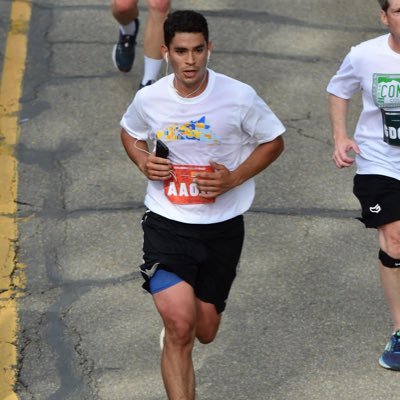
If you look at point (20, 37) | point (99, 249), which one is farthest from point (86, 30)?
point (99, 249)

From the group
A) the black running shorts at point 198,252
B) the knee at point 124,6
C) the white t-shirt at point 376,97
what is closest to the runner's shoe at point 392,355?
the white t-shirt at point 376,97

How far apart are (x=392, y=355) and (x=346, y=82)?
1.37 metres

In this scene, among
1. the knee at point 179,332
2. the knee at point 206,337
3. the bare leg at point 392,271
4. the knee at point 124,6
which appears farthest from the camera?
the knee at point 124,6

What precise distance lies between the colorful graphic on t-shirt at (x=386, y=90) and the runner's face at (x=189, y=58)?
0.92 m

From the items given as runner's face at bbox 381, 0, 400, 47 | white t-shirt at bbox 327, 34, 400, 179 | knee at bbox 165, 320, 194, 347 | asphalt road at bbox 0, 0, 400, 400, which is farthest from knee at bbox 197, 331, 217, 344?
runner's face at bbox 381, 0, 400, 47

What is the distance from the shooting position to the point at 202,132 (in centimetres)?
554

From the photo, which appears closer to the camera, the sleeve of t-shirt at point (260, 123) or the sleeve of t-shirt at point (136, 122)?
the sleeve of t-shirt at point (260, 123)

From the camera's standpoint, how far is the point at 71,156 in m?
8.78

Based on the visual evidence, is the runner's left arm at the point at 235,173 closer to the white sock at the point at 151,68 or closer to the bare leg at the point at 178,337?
the bare leg at the point at 178,337

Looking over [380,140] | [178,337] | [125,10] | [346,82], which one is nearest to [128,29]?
[125,10]

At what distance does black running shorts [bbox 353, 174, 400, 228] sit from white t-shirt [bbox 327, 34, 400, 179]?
0.04 meters

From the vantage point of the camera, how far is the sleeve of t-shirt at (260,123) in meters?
5.58

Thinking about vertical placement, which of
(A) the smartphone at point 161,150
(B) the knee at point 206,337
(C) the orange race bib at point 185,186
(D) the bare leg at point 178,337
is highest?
(A) the smartphone at point 161,150

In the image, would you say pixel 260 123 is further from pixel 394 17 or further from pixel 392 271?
pixel 392 271
